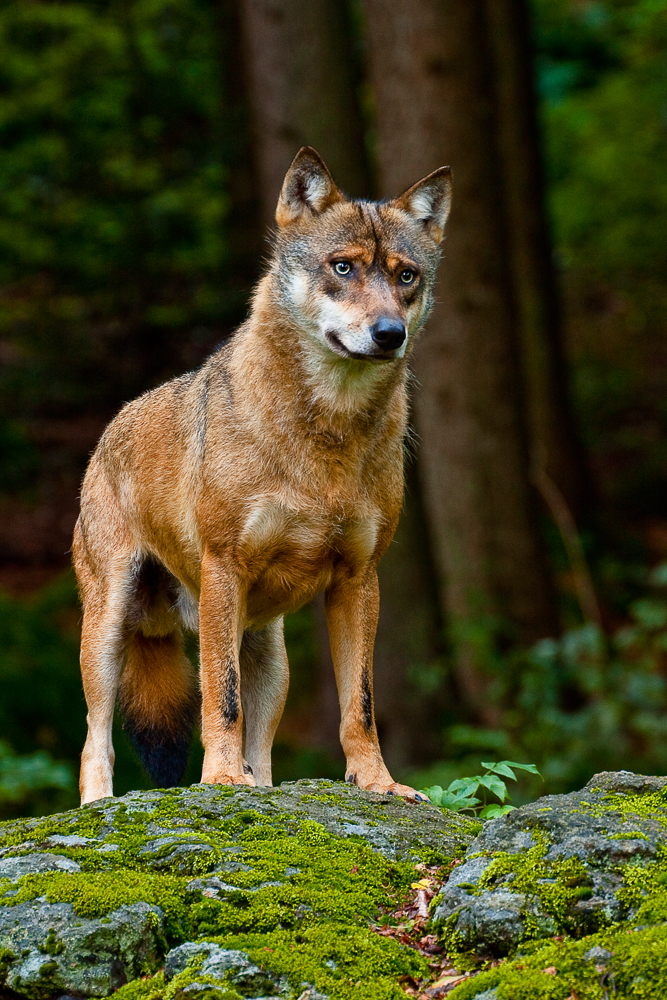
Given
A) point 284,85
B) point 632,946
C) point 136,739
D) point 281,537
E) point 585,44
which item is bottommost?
point 632,946

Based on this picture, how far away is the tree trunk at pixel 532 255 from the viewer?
15.1 m

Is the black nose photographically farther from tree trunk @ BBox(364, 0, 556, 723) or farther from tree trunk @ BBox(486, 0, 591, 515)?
tree trunk @ BBox(486, 0, 591, 515)

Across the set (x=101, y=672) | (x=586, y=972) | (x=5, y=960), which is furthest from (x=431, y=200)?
(x=5, y=960)

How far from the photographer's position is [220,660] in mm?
5672

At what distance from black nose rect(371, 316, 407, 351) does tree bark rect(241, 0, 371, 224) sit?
22.2 ft

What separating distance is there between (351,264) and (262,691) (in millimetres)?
2440

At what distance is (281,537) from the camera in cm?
569

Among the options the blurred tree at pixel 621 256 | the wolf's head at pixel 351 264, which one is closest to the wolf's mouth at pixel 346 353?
the wolf's head at pixel 351 264

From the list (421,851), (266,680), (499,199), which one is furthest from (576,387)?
(421,851)

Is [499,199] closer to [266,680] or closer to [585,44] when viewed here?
[266,680]

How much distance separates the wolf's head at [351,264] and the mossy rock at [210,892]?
2.24m

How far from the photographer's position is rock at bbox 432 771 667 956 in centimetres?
380

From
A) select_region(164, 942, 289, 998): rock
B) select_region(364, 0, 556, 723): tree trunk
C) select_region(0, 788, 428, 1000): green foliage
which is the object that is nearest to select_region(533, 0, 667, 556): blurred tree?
select_region(364, 0, 556, 723): tree trunk

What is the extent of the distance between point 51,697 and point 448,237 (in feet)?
20.5
